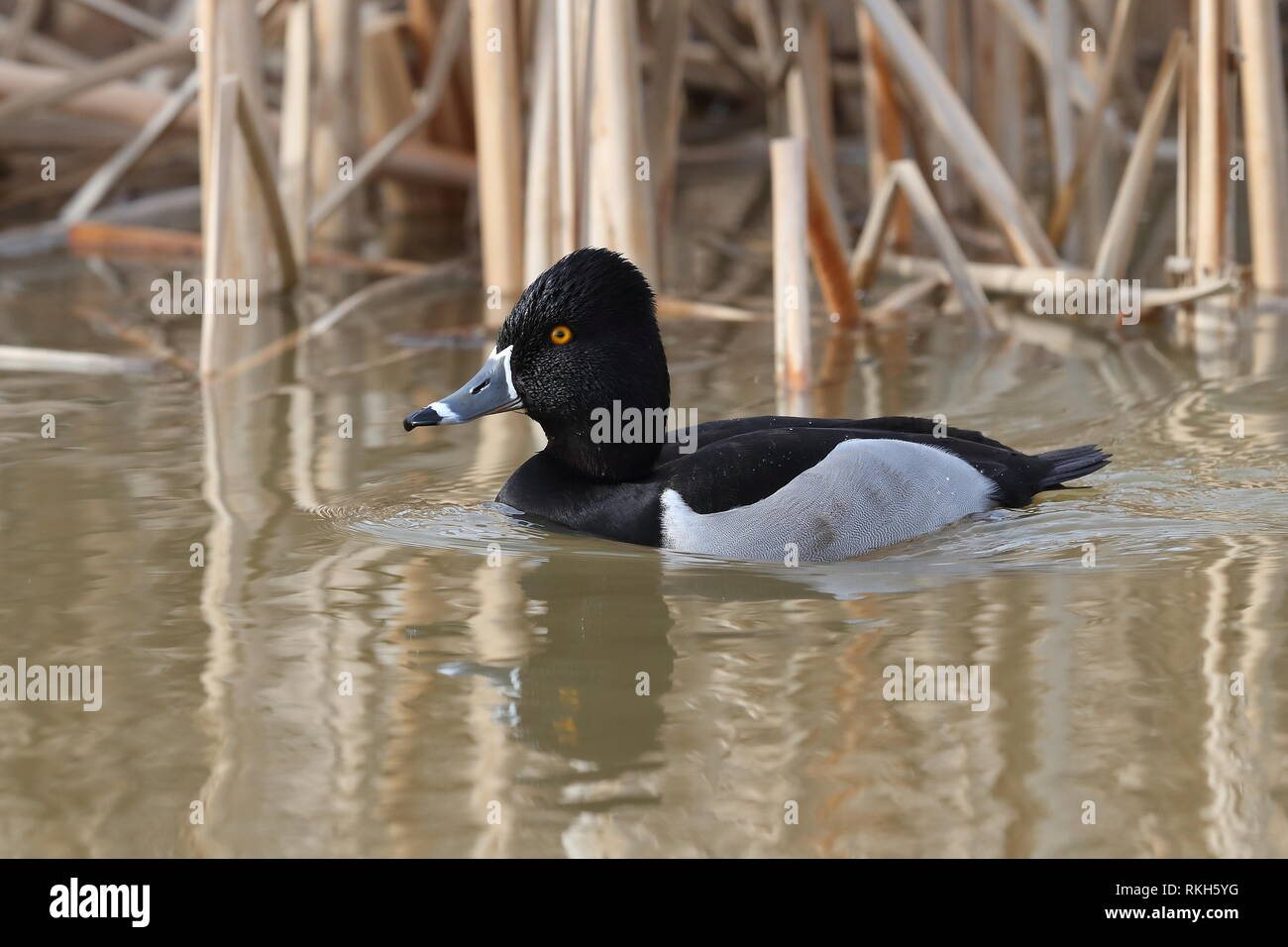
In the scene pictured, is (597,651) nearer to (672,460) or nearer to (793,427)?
(672,460)

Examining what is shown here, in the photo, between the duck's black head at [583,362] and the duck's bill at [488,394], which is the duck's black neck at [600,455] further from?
the duck's bill at [488,394]

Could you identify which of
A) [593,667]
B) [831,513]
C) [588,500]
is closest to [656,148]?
[588,500]

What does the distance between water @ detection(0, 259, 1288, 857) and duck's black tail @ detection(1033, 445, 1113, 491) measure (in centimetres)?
10

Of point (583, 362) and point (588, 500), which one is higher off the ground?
point (583, 362)

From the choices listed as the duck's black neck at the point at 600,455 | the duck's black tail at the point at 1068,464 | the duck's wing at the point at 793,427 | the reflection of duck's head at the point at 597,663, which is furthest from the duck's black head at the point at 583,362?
the duck's black tail at the point at 1068,464

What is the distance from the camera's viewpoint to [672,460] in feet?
17.7

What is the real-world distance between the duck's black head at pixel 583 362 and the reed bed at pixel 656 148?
1376mm

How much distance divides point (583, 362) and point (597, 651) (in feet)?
3.90

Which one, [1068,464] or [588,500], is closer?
[588,500]

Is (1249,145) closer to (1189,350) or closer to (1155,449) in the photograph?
(1189,350)

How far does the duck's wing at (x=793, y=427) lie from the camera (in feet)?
17.8
